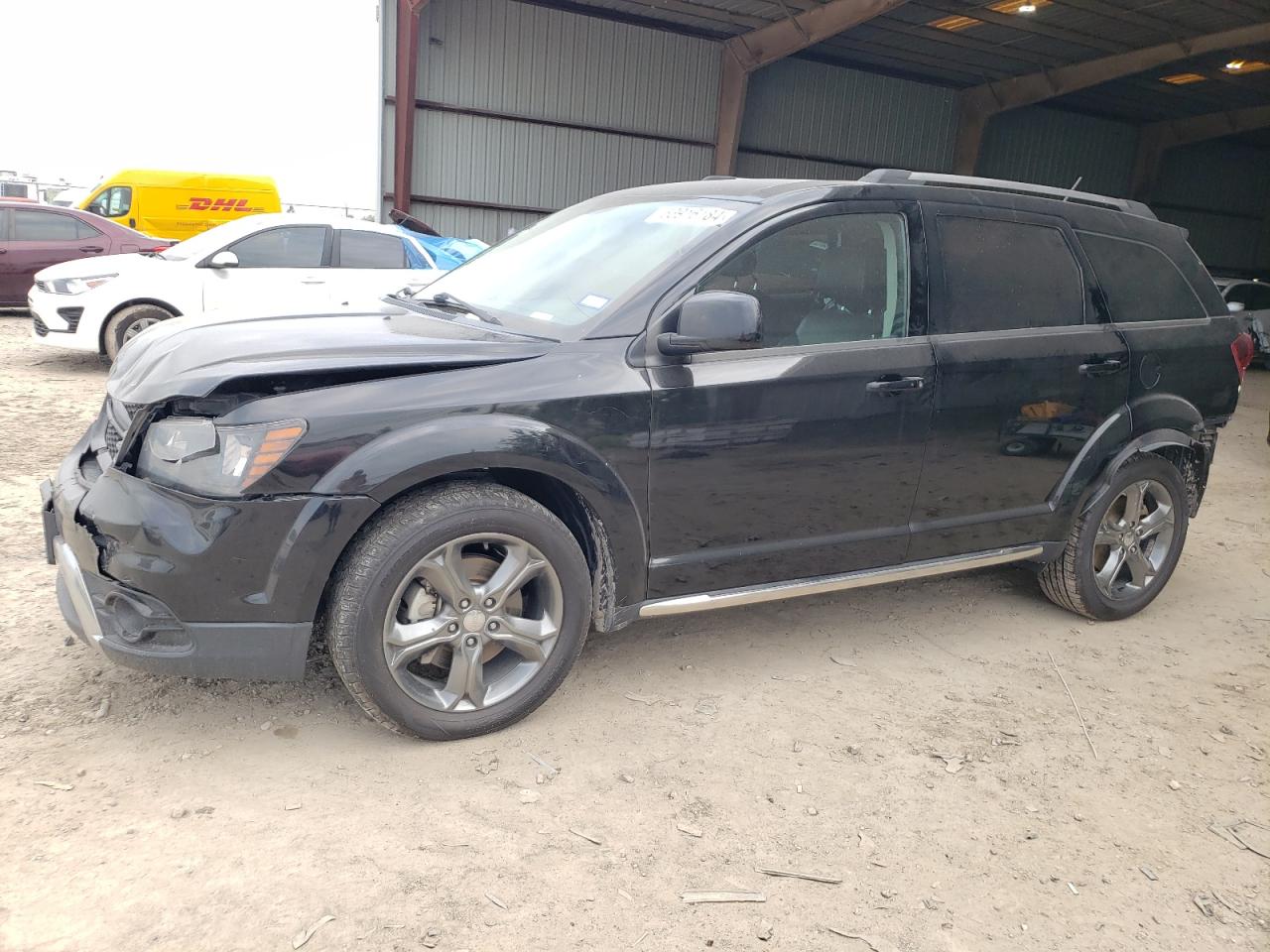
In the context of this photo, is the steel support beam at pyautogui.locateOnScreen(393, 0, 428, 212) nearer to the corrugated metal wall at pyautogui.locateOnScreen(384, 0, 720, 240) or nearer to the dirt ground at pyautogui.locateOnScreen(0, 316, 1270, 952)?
the corrugated metal wall at pyautogui.locateOnScreen(384, 0, 720, 240)

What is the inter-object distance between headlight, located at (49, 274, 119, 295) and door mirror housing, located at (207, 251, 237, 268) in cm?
95

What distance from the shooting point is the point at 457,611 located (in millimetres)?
2879

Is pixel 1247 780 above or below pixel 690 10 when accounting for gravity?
below

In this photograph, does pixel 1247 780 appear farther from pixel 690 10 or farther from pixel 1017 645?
pixel 690 10

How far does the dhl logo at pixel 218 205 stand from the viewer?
1720cm

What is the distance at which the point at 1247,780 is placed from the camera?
3139 mm

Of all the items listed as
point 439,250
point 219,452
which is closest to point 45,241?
point 439,250

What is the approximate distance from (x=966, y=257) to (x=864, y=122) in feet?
59.9

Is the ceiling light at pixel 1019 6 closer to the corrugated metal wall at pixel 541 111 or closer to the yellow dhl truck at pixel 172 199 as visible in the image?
the corrugated metal wall at pixel 541 111

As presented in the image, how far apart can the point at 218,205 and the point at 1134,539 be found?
17.1 metres

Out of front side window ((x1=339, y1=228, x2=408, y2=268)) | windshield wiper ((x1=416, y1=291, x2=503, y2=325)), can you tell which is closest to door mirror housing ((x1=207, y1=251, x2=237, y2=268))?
front side window ((x1=339, y1=228, x2=408, y2=268))

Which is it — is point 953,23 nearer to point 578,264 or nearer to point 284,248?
point 284,248

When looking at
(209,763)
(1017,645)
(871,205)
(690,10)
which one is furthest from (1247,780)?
(690,10)

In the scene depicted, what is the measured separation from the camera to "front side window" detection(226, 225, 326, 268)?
345 inches
